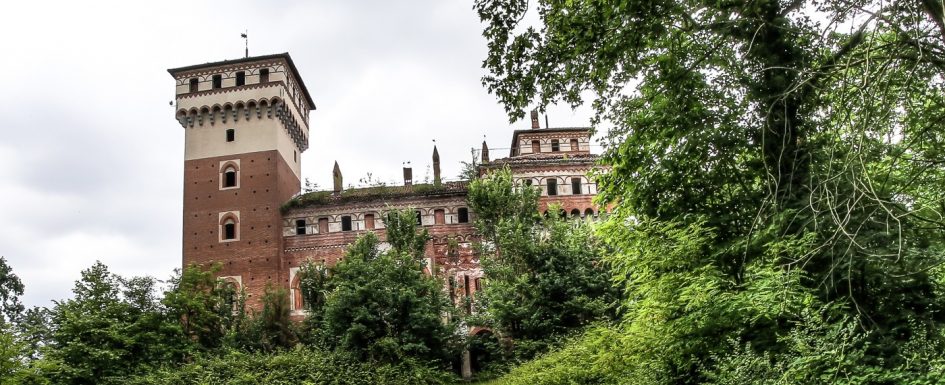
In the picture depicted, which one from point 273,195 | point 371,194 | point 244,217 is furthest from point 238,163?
point 371,194

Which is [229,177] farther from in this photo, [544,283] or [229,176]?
[544,283]

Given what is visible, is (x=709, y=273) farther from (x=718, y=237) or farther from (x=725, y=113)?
(x=725, y=113)

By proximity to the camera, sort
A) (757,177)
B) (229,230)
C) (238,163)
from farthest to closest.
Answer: (238,163), (229,230), (757,177)

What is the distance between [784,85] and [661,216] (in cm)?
367

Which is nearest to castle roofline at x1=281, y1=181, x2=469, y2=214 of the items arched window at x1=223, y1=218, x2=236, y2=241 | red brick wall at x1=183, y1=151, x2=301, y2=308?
red brick wall at x1=183, y1=151, x2=301, y2=308

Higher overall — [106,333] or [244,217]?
[244,217]

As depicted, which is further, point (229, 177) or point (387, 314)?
Result: point (229, 177)

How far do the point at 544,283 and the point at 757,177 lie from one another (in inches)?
560

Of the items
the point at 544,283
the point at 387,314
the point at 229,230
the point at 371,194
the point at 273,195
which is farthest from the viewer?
the point at 371,194

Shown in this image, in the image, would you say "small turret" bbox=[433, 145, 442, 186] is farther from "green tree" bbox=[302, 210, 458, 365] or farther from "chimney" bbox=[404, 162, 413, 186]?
"green tree" bbox=[302, 210, 458, 365]

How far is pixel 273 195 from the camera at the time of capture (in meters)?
37.4

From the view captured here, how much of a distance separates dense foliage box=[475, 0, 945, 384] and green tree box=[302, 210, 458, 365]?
41.1ft

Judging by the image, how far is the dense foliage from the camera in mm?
7086

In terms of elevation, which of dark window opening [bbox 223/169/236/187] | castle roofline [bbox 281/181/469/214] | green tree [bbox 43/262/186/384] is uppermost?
dark window opening [bbox 223/169/236/187]
